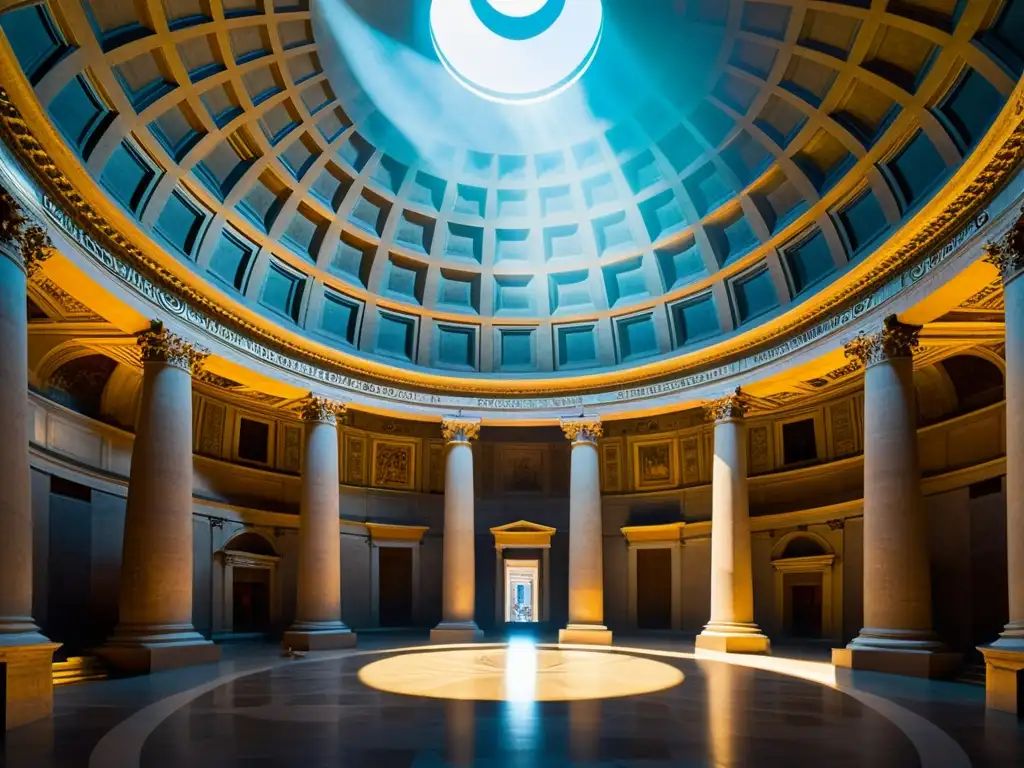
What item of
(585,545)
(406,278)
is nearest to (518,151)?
(406,278)

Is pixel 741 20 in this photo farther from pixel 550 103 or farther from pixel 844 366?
pixel 844 366

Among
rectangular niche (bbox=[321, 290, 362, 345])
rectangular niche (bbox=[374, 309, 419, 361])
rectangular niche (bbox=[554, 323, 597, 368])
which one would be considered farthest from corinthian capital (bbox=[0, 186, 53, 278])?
rectangular niche (bbox=[554, 323, 597, 368])

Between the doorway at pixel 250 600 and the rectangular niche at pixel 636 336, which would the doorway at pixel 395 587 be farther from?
the rectangular niche at pixel 636 336

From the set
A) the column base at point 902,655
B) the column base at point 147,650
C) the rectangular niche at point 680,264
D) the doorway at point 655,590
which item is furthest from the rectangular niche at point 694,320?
the column base at point 147,650

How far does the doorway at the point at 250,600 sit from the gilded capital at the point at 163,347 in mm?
12649

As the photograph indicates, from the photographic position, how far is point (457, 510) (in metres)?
30.7

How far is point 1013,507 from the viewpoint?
49.3ft

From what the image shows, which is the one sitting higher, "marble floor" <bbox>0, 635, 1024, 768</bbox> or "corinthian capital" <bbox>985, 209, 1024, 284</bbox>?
"corinthian capital" <bbox>985, 209, 1024, 284</bbox>

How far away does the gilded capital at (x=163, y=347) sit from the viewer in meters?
21.5

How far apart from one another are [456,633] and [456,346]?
1127cm

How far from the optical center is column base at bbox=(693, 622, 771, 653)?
2573 cm

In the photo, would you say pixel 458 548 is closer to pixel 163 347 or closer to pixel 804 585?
pixel 163 347

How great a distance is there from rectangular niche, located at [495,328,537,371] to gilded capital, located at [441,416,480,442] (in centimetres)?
303

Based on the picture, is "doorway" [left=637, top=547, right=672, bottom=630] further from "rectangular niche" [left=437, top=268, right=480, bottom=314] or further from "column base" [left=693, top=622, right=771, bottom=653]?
"rectangular niche" [left=437, top=268, right=480, bottom=314]
